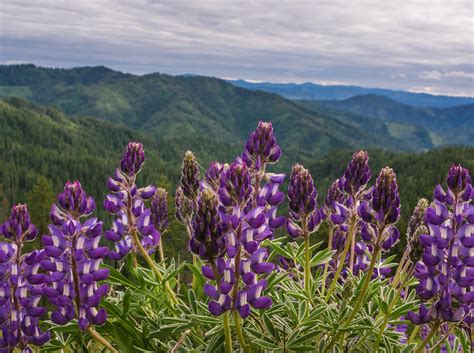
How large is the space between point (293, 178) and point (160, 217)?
2167 mm

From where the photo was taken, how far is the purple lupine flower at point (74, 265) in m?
3.99

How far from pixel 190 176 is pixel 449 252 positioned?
2.66 metres

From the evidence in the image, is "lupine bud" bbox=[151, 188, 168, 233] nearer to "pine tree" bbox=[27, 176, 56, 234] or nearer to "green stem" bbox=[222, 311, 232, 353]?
"green stem" bbox=[222, 311, 232, 353]

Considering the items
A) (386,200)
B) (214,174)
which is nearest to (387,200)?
(386,200)

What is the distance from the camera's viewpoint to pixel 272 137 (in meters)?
4.87

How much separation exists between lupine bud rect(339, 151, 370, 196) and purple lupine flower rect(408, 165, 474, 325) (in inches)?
39.3

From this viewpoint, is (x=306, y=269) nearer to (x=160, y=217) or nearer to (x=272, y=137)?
(x=272, y=137)

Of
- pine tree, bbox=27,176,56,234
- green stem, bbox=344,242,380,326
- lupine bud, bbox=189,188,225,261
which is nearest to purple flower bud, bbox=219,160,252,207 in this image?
lupine bud, bbox=189,188,225,261

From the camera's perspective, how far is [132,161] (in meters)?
4.93

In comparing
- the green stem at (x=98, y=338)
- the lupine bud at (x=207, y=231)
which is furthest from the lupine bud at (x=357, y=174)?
the green stem at (x=98, y=338)

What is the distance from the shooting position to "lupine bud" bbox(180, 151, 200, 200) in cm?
519

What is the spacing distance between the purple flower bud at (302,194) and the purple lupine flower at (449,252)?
3.51 feet

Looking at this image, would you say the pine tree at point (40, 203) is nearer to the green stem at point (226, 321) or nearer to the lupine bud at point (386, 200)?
the green stem at point (226, 321)

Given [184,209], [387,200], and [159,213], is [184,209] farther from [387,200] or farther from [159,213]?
[387,200]
